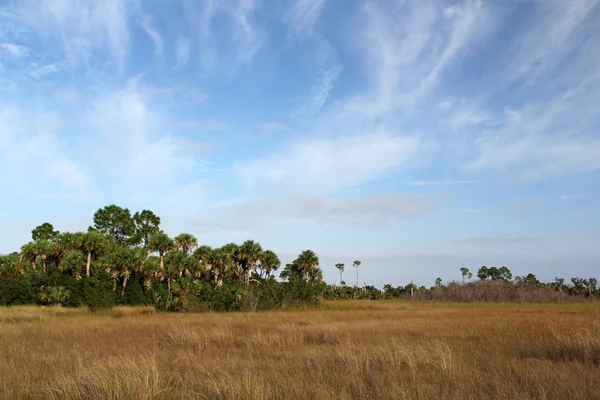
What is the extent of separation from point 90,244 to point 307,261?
29.2 m

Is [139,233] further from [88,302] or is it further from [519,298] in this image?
[519,298]

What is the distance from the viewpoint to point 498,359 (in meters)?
9.70

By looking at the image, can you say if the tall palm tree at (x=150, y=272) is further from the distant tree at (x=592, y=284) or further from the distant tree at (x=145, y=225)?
the distant tree at (x=592, y=284)

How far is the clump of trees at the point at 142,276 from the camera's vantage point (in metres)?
43.9

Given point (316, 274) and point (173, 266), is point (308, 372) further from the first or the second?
point (316, 274)

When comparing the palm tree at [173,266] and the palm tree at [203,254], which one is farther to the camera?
the palm tree at [203,254]

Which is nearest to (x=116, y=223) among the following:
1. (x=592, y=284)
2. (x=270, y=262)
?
(x=270, y=262)

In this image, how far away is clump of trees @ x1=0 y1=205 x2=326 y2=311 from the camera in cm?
4391

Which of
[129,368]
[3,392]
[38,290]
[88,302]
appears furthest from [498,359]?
[38,290]

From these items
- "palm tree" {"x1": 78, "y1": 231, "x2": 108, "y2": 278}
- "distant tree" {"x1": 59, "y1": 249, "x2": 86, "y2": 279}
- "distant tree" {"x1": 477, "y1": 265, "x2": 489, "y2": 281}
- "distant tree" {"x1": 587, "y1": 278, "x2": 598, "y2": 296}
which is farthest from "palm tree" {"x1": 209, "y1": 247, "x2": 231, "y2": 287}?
"distant tree" {"x1": 477, "y1": 265, "x2": 489, "y2": 281}

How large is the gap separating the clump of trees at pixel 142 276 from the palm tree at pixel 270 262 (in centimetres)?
13

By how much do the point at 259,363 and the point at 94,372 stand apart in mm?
3481

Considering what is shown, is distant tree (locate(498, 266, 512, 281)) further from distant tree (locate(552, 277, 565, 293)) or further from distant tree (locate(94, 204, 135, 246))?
distant tree (locate(94, 204, 135, 246))

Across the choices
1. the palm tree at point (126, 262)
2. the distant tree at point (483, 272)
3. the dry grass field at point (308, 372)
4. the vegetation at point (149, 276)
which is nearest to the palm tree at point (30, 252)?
the vegetation at point (149, 276)
